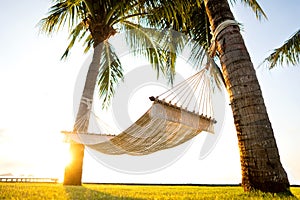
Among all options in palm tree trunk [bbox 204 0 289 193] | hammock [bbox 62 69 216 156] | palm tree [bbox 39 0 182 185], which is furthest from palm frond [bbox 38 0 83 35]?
palm tree trunk [bbox 204 0 289 193]

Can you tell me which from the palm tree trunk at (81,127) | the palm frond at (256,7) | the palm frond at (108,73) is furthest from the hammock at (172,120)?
the palm frond at (108,73)

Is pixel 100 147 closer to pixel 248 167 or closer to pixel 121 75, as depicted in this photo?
pixel 248 167

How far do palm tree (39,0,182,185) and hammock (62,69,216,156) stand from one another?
128 cm

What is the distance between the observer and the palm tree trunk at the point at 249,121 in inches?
79.0

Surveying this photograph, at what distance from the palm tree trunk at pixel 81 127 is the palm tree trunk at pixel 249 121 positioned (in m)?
2.86

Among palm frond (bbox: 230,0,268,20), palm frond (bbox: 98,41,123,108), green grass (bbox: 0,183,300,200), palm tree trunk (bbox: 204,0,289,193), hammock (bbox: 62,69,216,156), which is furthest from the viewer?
palm frond (bbox: 98,41,123,108)

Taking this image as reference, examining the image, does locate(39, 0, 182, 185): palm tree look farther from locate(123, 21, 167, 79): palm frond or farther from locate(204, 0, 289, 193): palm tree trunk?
locate(204, 0, 289, 193): palm tree trunk

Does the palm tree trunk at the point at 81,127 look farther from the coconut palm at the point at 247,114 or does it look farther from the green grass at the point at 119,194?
the coconut palm at the point at 247,114

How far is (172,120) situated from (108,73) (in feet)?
11.4

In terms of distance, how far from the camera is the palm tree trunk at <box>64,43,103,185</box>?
4379mm

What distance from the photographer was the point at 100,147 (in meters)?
3.88

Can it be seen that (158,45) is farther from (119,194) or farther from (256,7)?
(119,194)

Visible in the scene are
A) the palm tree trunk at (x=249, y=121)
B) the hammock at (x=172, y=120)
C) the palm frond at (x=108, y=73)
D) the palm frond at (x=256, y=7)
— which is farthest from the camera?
the palm frond at (x=108, y=73)

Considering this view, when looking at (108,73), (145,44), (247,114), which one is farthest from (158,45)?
(247,114)
